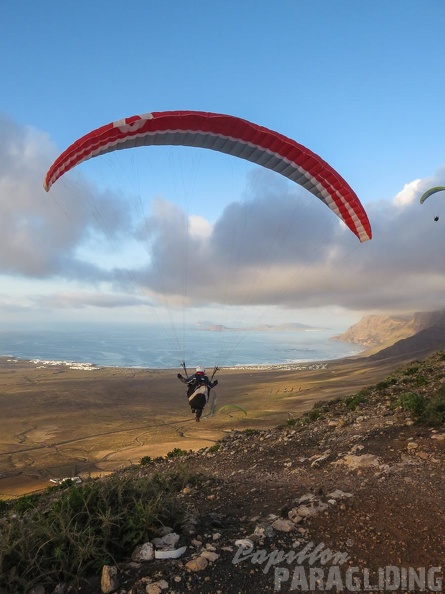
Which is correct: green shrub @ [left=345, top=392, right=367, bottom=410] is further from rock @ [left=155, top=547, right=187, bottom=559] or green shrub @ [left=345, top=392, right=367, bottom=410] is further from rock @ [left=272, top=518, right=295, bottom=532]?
rock @ [left=155, top=547, right=187, bottom=559]

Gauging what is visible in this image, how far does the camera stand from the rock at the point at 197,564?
14.9 ft

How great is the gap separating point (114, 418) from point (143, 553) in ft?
160

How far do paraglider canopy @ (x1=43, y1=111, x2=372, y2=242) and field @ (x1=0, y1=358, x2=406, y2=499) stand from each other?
7.81 meters

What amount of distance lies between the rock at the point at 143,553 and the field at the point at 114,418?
7.14 meters

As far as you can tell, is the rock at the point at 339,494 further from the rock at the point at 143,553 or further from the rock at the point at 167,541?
the rock at the point at 143,553

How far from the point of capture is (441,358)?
18.9 metres

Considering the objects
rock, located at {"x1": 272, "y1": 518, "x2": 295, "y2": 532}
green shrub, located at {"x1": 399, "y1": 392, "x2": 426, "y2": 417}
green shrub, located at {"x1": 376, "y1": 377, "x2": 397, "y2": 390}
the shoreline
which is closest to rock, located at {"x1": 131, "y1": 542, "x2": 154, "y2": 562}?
rock, located at {"x1": 272, "y1": 518, "x2": 295, "y2": 532}

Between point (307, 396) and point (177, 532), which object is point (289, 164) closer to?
point (177, 532)

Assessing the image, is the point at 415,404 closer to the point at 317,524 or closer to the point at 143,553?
the point at 317,524

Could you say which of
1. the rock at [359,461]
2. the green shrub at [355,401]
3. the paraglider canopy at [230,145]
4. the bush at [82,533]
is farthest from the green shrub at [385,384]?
the bush at [82,533]

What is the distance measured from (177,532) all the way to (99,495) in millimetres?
1290

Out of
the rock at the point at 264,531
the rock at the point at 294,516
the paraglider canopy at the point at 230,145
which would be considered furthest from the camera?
the paraglider canopy at the point at 230,145

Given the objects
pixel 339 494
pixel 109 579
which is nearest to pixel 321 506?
pixel 339 494

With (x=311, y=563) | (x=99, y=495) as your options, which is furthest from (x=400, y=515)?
(x=99, y=495)
